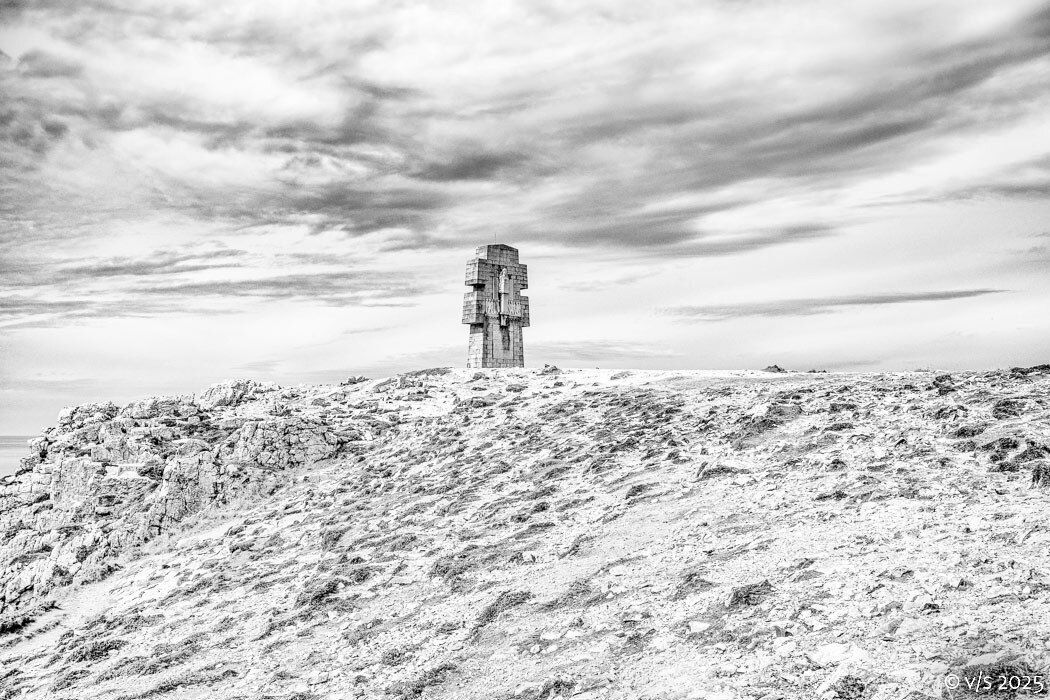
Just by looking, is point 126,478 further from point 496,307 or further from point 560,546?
point 560,546

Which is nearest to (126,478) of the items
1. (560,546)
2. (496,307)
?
(496,307)

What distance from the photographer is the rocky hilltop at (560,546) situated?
8.21m

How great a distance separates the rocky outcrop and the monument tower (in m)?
8.02

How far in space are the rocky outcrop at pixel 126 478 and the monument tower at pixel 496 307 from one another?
8.02m

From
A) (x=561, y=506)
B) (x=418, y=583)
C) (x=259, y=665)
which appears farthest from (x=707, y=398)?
(x=259, y=665)

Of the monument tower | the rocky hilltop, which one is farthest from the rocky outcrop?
the monument tower

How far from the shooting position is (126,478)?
77.9 feet

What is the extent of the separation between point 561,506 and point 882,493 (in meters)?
5.77

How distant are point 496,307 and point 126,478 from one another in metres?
15.0

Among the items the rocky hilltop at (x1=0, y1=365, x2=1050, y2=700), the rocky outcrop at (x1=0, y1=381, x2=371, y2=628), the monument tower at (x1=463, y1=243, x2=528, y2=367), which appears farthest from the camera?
the monument tower at (x1=463, y1=243, x2=528, y2=367)

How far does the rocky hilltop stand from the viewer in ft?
26.9

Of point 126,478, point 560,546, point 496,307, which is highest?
point 496,307

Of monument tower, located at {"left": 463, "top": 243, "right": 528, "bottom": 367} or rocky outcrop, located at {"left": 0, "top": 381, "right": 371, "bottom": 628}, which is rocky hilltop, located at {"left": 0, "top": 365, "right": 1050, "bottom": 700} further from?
monument tower, located at {"left": 463, "top": 243, "right": 528, "bottom": 367}

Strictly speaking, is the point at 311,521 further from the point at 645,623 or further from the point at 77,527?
the point at 645,623
